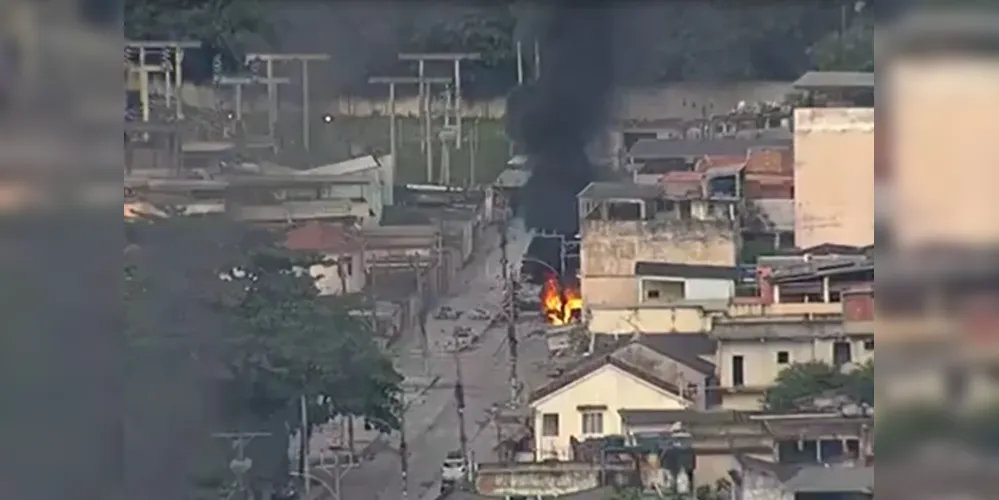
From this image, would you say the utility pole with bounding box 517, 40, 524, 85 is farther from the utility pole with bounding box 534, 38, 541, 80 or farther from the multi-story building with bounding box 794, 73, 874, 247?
the multi-story building with bounding box 794, 73, 874, 247

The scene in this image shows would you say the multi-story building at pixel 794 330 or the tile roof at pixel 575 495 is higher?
the multi-story building at pixel 794 330

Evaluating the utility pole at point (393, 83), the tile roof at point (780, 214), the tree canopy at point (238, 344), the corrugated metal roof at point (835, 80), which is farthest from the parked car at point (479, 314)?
the corrugated metal roof at point (835, 80)

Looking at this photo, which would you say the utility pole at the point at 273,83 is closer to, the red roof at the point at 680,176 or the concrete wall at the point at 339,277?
the concrete wall at the point at 339,277

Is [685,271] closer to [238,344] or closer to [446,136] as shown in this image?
[446,136]

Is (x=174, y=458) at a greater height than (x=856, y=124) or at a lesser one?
lesser

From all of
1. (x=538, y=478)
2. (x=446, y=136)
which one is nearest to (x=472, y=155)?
(x=446, y=136)

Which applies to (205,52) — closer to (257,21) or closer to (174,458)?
(257,21)

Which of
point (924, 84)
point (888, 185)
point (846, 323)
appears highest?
point (924, 84)

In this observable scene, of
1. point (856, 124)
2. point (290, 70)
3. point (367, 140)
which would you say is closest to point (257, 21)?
point (290, 70)

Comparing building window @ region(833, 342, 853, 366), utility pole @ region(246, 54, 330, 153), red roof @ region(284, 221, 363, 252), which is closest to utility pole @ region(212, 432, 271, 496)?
red roof @ region(284, 221, 363, 252)
